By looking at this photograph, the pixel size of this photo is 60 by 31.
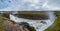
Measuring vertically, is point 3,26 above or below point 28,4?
below

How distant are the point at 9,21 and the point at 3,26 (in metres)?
0.06

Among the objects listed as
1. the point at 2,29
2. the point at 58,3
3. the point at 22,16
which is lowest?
the point at 2,29

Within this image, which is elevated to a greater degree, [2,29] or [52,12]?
[52,12]

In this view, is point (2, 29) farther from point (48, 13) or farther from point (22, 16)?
point (48, 13)

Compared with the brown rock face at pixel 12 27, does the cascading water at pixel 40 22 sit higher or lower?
higher

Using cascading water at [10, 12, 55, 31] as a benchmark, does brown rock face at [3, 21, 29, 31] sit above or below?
below

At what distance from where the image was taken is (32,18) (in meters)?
0.94

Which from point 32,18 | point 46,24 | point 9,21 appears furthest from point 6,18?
point 46,24

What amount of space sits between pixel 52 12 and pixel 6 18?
0.34 meters

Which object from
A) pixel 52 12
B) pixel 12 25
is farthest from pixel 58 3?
pixel 12 25

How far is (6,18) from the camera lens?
37.4 inches

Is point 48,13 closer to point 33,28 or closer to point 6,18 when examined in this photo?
point 33,28

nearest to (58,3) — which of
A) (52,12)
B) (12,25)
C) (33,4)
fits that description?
(52,12)

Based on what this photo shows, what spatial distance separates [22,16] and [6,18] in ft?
0.39
